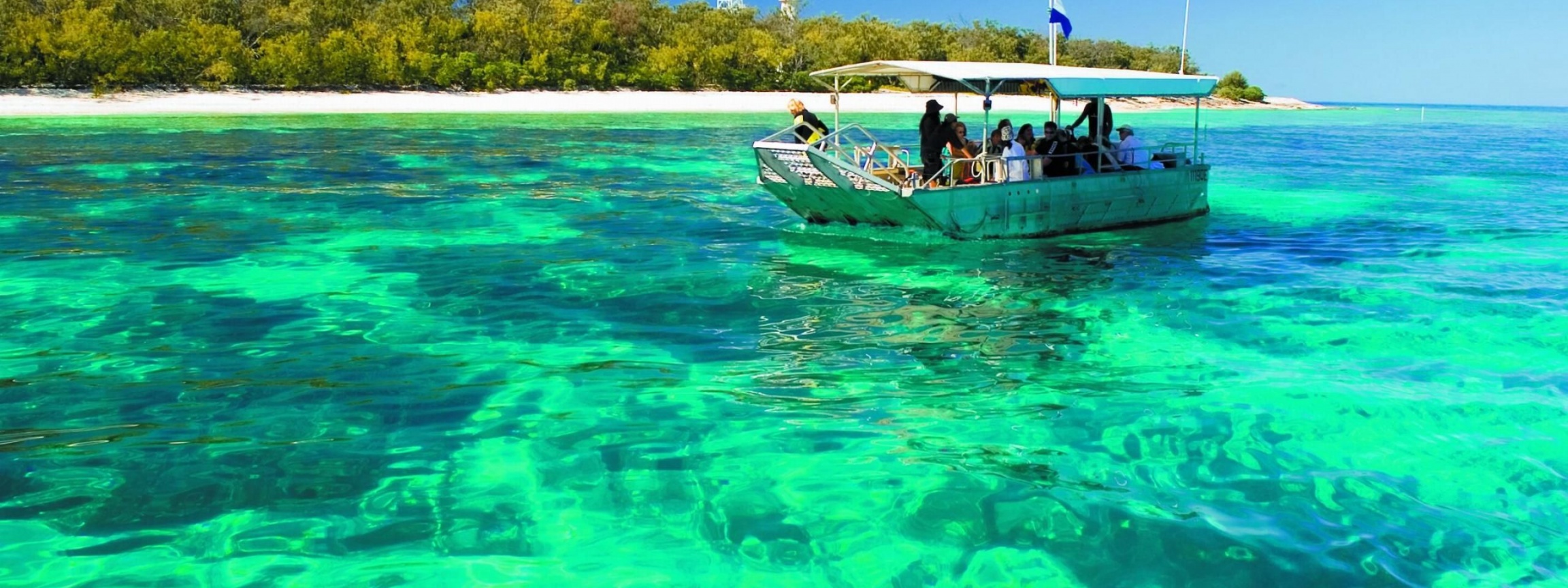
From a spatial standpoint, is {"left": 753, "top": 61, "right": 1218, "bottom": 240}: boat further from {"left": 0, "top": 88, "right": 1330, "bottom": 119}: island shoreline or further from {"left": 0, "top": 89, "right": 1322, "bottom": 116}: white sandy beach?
{"left": 0, "top": 88, "right": 1330, "bottom": 119}: island shoreline

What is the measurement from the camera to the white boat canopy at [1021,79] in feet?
49.8

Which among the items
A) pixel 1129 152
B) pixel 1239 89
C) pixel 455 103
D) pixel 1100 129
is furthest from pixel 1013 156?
pixel 1239 89

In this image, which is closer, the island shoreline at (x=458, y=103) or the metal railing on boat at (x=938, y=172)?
the metal railing on boat at (x=938, y=172)

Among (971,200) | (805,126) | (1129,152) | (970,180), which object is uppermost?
(805,126)

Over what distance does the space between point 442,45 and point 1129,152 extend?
191ft

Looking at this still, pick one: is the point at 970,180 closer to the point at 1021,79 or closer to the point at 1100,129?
the point at 1021,79

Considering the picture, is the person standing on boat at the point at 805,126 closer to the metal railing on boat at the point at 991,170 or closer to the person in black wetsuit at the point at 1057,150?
the metal railing on boat at the point at 991,170

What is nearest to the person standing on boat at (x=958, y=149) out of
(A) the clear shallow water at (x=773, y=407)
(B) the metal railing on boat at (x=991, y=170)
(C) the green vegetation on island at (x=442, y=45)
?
(B) the metal railing on boat at (x=991, y=170)

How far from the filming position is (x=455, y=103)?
60781 mm

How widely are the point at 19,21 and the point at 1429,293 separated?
60926 mm

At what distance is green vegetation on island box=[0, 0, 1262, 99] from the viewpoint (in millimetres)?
53531

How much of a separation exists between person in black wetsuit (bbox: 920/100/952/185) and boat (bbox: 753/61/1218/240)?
16 centimetres

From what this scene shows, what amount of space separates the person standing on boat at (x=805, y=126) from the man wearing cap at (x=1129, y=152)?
5172mm

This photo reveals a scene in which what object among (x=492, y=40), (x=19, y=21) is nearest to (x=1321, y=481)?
(x=19, y=21)
